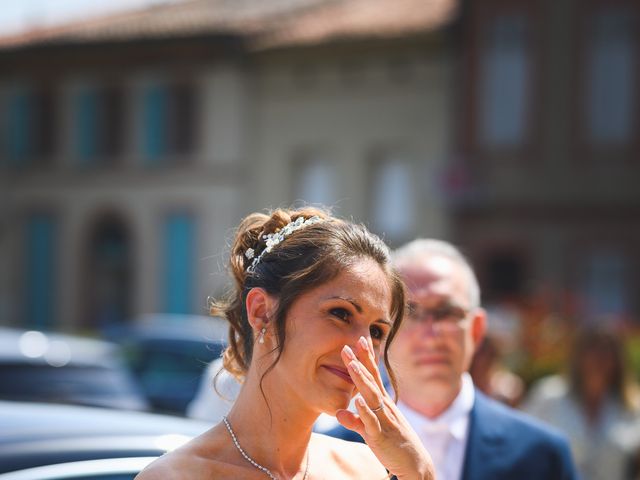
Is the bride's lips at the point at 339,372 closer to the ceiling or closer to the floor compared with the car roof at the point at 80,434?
closer to the ceiling

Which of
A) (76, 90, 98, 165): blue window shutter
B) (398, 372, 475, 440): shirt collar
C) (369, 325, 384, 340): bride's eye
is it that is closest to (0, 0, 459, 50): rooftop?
(76, 90, 98, 165): blue window shutter

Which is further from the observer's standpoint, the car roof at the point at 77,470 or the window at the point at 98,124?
the window at the point at 98,124

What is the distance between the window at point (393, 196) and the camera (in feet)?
81.7

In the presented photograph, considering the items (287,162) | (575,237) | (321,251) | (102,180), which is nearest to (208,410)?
(321,251)

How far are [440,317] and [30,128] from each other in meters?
27.8

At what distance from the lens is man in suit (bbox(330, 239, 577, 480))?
3.65m

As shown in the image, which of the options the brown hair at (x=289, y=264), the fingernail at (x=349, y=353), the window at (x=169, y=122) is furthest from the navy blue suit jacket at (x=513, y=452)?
the window at (x=169, y=122)

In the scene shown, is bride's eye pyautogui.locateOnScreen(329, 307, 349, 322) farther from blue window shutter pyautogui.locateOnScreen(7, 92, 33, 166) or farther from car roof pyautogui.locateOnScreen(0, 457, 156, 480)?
blue window shutter pyautogui.locateOnScreen(7, 92, 33, 166)

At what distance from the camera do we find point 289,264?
2.53 meters

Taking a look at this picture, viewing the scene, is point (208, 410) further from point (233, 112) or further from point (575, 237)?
point (233, 112)

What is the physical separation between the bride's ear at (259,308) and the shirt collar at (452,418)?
1365 mm

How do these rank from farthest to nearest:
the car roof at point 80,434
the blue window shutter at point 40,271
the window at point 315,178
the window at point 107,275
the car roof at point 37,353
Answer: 1. the blue window shutter at point 40,271
2. the window at point 107,275
3. the window at point 315,178
4. the car roof at point 37,353
5. the car roof at point 80,434

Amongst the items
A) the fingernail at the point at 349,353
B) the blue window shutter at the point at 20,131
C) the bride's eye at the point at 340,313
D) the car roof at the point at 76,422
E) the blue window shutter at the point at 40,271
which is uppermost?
the bride's eye at the point at 340,313

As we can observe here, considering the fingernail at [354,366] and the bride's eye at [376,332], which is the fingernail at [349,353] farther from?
the bride's eye at [376,332]
